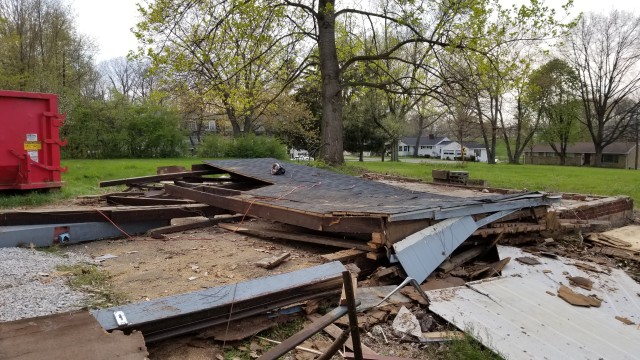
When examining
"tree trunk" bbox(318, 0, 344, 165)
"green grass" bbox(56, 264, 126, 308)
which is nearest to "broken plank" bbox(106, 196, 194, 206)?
"green grass" bbox(56, 264, 126, 308)

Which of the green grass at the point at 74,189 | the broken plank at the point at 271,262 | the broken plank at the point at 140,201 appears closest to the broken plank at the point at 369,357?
the broken plank at the point at 271,262

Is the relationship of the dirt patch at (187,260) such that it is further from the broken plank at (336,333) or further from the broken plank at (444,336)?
the broken plank at (444,336)

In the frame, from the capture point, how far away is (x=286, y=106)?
100ft

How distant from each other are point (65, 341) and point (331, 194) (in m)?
4.93

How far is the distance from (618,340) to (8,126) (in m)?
9.36

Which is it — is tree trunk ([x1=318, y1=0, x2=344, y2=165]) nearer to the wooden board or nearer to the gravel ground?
the gravel ground

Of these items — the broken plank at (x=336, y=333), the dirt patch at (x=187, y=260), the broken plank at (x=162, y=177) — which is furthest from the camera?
the broken plank at (x=162, y=177)

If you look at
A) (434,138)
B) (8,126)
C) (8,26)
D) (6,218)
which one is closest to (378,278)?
(6,218)

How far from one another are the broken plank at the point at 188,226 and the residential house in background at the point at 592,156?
67.6 m

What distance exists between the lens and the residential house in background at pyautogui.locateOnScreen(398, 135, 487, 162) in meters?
91.0

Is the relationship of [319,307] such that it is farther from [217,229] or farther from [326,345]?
[217,229]

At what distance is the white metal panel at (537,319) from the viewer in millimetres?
3385

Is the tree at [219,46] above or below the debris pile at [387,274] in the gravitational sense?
above

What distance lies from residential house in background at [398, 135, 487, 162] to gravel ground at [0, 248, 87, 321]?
287 feet
